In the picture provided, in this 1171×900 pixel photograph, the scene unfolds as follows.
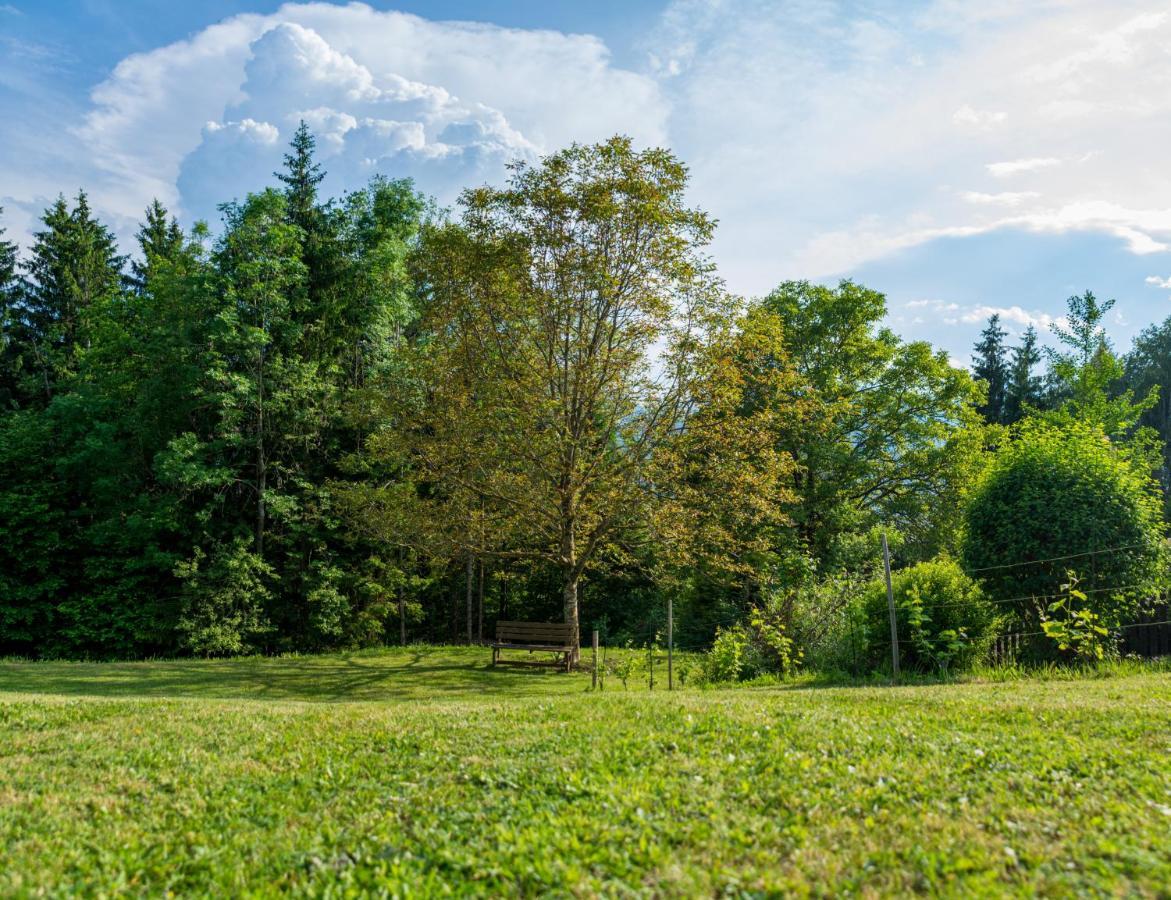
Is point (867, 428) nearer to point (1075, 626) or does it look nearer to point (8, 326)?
point (1075, 626)

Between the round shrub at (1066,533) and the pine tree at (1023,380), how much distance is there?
85.0 feet

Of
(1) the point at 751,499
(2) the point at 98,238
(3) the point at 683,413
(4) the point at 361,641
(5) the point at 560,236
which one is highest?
(2) the point at 98,238

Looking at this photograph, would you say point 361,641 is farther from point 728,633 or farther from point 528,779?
point 528,779

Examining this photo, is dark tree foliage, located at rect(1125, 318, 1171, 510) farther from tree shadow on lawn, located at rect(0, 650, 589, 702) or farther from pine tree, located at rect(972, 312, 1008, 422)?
tree shadow on lawn, located at rect(0, 650, 589, 702)

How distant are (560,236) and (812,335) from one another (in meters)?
10.5

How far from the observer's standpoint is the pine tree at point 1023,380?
3425cm

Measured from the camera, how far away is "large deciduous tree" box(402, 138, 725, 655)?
13906 mm

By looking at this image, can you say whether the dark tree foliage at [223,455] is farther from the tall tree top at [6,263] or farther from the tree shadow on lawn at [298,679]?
the tall tree top at [6,263]

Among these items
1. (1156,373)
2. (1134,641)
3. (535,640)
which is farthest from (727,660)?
(1156,373)

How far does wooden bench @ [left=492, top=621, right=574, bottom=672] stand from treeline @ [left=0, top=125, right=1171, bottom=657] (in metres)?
0.40

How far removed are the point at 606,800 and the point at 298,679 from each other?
10.9 m

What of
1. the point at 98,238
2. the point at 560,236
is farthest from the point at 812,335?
the point at 98,238

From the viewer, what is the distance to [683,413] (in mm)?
14586

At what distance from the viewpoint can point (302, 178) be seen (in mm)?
22859
